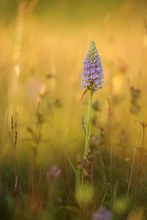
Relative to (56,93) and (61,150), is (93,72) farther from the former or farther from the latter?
(56,93)

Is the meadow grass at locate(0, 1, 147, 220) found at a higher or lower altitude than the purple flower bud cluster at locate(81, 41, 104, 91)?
lower

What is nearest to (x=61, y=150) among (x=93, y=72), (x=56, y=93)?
(x=93, y=72)

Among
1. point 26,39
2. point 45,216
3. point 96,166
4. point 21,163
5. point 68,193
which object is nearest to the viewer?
point 45,216

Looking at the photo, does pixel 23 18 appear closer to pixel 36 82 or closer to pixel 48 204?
pixel 36 82

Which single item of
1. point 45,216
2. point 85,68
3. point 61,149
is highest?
point 85,68

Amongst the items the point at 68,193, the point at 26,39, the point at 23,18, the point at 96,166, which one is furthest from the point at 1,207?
the point at 26,39

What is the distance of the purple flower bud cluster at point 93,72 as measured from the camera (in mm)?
1986

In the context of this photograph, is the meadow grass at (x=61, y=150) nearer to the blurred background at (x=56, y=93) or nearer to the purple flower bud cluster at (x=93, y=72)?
the blurred background at (x=56, y=93)

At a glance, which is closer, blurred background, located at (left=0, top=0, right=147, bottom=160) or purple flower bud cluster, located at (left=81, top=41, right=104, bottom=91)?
purple flower bud cluster, located at (left=81, top=41, right=104, bottom=91)

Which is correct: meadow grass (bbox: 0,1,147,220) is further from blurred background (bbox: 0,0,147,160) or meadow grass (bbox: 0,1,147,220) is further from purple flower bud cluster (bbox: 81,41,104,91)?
purple flower bud cluster (bbox: 81,41,104,91)

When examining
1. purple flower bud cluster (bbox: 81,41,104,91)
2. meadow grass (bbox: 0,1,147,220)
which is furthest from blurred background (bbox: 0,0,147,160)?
purple flower bud cluster (bbox: 81,41,104,91)

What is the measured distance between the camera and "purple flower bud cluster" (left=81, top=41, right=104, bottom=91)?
Answer: 199cm

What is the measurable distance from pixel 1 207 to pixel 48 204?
214 mm

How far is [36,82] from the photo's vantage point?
11.5 feet
